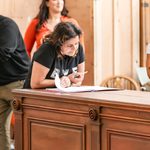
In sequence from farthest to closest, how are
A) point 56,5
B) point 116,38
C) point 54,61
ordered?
point 116,38
point 56,5
point 54,61

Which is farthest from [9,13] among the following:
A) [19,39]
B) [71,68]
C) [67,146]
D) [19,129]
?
[67,146]

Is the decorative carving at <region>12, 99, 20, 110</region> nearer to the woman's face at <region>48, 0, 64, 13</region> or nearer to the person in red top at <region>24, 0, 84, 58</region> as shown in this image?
the person in red top at <region>24, 0, 84, 58</region>

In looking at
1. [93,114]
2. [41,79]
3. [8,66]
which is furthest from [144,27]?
[93,114]

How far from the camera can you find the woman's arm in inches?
114

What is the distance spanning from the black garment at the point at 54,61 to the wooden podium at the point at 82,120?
0.76ft

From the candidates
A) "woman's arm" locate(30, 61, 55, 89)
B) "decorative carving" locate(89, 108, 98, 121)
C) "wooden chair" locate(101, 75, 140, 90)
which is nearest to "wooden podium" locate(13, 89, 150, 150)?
"decorative carving" locate(89, 108, 98, 121)

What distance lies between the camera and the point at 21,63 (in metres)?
3.38

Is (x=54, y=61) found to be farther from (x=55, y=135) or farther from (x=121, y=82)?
(x=121, y=82)

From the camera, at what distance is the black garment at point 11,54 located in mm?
3254

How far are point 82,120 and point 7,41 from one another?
1050 mm

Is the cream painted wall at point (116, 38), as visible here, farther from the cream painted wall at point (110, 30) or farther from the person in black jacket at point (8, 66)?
the person in black jacket at point (8, 66)

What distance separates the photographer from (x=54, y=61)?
117 inches

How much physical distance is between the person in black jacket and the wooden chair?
1162 mm

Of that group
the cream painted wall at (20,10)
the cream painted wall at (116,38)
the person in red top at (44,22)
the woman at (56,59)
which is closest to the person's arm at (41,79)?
the woman at (56,59)
